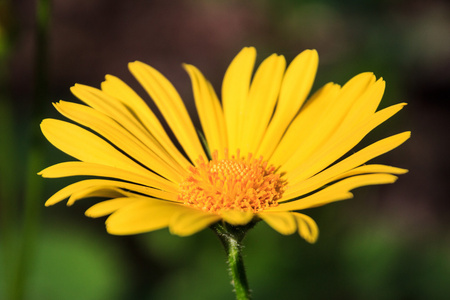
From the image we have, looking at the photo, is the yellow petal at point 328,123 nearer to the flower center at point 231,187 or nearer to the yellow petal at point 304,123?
the yellow petal at point 304,123

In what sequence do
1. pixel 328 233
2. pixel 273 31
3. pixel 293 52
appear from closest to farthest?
pixel 328 233 → pixel 293 52 → pixel 273 31

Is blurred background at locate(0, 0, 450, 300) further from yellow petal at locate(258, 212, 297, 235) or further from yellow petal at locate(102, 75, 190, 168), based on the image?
yellow petal at locate(258, 212, 297, 235)

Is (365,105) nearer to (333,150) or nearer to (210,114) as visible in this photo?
(333,150)

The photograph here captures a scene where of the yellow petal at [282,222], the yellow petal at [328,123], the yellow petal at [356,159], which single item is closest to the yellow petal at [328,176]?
the yellow petal at [356,159]

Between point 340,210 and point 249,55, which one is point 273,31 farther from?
point 249,55

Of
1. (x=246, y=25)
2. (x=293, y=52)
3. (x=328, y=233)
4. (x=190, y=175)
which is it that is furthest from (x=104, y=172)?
(x=246, y=25)

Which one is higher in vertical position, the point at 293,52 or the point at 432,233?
the point at 293,52

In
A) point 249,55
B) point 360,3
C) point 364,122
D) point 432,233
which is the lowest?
point 432,233

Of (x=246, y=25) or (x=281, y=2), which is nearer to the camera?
(x=281, y=2)

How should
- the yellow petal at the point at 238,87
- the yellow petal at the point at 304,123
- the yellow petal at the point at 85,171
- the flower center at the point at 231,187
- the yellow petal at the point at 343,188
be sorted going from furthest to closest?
the yellow petal at the point at 238,87 < the yellow petal at the point at 304,123 < the flower center at the point at 231,187 < the yellow petal at the point at 85,171 < the yellow petal at the point at 343,188
